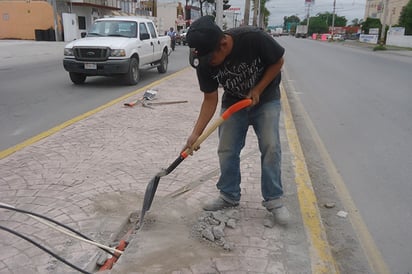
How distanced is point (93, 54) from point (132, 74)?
121cm

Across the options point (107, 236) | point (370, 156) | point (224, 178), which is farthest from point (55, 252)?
point (370, 156)

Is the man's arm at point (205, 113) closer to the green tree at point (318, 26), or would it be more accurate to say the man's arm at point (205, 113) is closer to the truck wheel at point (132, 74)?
the truck wheel at point (132, 74)

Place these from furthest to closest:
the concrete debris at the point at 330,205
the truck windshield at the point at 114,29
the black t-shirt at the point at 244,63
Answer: the truck windshield at the point at 114,29, the concrete debris at the point at 330,205, the black t-shirt at the point at 244,63

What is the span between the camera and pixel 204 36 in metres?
2.66

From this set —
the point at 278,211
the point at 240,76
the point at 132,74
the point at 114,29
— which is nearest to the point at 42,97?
the point at 132,74

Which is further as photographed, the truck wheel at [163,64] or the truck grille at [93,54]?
the truck wheel at [163,64]

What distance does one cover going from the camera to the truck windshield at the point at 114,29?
1143 cm

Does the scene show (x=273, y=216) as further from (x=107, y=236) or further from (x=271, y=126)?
(x=107, y=236)

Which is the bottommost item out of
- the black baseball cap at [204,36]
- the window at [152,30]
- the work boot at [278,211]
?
the work boot at [278,211]

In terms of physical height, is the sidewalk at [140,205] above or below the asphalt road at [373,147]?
above

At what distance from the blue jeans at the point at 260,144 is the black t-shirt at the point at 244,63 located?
217mm

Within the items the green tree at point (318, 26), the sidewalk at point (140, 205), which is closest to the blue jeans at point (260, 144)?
the sidewalk at point (140, 205)

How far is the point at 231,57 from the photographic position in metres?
2.99

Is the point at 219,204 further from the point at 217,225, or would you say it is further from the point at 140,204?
the point at 140,204
